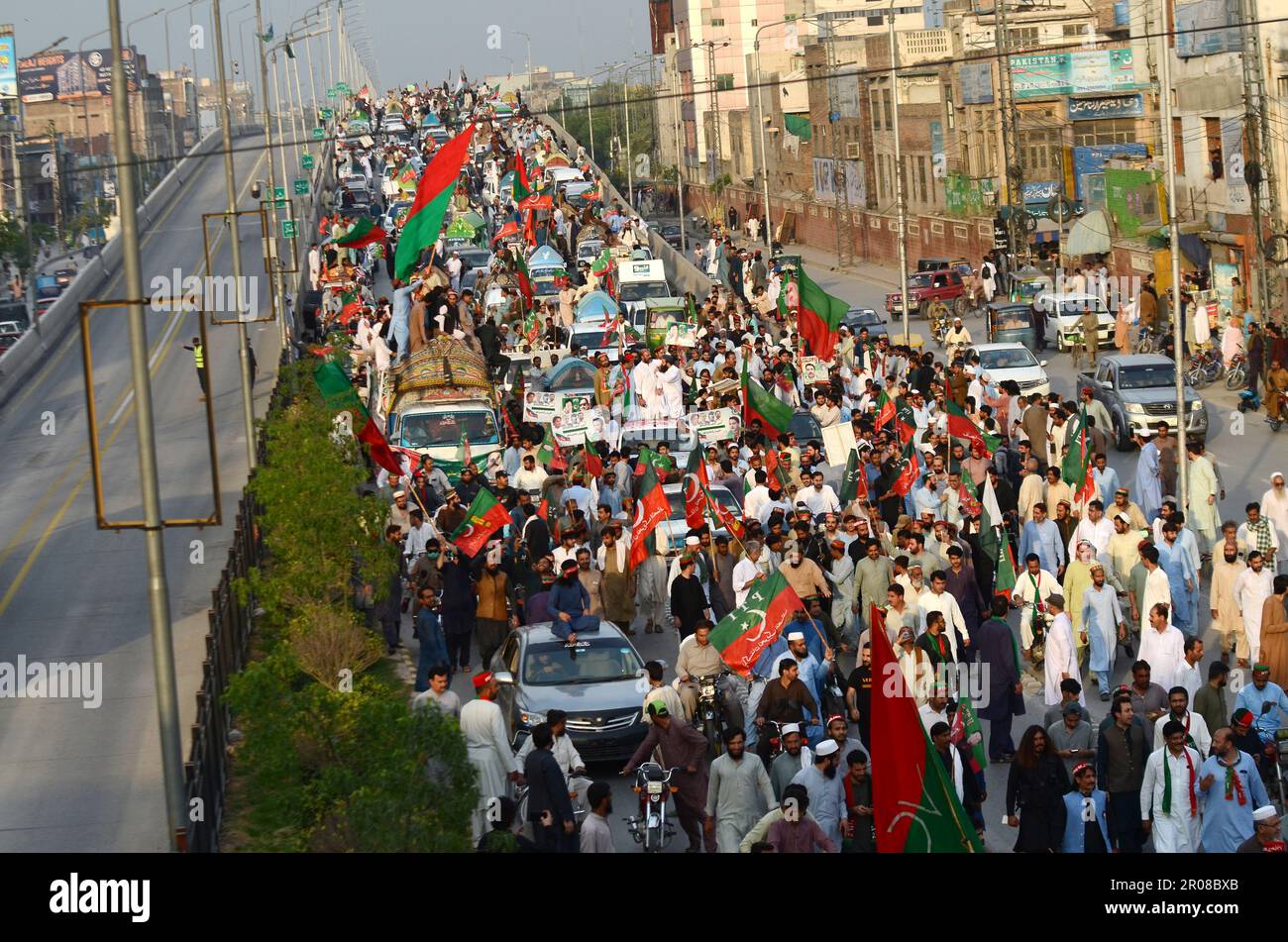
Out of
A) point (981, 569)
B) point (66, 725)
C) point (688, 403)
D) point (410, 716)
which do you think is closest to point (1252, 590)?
point (981, 569)

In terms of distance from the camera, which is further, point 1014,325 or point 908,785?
point 1014,325

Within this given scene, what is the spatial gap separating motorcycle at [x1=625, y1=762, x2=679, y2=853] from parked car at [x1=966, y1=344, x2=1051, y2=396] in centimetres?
2049

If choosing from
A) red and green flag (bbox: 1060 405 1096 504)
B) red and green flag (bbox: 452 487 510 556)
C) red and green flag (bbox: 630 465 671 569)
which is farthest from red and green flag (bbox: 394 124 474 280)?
red and green flag (bbox: 1060 405 1096 504)

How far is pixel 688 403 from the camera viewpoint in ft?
102

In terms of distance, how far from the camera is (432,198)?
100 feet

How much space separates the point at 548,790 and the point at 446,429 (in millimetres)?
16659

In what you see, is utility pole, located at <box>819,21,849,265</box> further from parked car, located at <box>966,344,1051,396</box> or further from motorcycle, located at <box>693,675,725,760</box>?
motorcycle, located at <box>693,675,725,760</box>

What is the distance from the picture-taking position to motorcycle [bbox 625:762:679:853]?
13562 mm

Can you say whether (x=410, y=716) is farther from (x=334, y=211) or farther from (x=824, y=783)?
(x=334, y=211)

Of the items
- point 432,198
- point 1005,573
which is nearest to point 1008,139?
point 432,198

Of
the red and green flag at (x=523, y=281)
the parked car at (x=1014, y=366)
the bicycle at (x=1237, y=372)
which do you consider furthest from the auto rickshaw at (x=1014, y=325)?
the red and green flag at (x=523, y=281)

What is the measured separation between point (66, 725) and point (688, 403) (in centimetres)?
1380

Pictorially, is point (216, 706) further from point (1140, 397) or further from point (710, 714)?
point (1140, 397)
